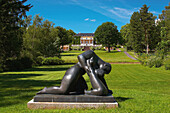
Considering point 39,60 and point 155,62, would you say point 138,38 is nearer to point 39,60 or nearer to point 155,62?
point 155,62

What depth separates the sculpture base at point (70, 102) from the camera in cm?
584

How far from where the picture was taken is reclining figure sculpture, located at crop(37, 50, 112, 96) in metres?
6.07

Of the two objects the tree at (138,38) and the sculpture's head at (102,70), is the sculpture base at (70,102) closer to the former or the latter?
the sculpture's head at (102,70)

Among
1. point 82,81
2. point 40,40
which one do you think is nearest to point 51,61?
point 40,40

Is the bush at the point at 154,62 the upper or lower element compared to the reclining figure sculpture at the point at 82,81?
lower

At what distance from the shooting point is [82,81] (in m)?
6.55

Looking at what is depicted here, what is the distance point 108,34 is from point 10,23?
5726 centimetres

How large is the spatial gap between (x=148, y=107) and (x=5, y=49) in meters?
23.7

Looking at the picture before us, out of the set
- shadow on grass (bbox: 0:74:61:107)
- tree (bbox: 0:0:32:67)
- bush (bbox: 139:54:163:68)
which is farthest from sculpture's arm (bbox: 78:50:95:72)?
bush (bbox: 139:54:163:68)

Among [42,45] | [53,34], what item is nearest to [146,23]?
[53,34]

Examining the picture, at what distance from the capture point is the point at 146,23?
5597 centimetres

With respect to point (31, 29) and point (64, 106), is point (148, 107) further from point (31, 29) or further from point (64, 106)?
point (31, 29)

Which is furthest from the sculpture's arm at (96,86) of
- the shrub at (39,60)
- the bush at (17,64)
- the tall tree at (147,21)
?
the tall tree at (147,21)

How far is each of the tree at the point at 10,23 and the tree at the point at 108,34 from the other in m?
51.6
